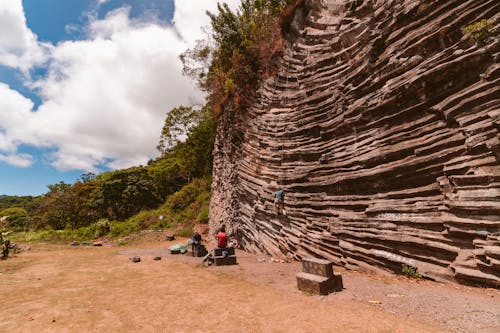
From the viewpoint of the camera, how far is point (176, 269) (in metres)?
10.6

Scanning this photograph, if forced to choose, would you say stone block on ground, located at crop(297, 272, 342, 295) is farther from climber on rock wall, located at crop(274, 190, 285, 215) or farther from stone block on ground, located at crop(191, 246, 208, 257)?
stone block on ground, located at crop(191, 246, 208, 257)

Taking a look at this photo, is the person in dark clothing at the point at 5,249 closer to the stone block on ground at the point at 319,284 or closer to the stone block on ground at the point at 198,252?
the stone block on ground at the point at 198,252

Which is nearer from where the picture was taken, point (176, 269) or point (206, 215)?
point (176, 269)

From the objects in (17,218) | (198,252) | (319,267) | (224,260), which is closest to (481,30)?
(319,267)

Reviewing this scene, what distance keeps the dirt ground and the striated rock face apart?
1.03 meters

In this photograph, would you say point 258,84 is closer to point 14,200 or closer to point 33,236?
point 33,236

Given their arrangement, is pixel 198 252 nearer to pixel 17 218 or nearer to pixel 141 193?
pixel 141 193

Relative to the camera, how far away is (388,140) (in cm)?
829

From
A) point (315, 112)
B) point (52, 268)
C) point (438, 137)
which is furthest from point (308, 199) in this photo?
point (52, 268)

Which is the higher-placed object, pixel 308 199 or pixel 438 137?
pixel 438 137

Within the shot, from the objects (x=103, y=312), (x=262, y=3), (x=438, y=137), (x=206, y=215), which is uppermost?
(x=262, y=3)

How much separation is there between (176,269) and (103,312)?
487 centimetres

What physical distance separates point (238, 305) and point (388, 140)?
20.9ft

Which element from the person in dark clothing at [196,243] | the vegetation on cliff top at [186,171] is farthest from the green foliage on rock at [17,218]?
the person in dark clothing at [196,243]
